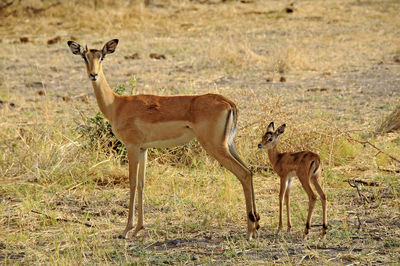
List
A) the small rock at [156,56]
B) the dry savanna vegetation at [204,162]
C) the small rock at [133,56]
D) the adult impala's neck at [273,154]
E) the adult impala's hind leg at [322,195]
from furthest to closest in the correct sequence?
the small rock at [133,56] → the small rock at [156,56] → the adult impala's neck at [273,154] → the dry savanna vegetation at [204,162] → the adult impala's hind leg at [322,195]

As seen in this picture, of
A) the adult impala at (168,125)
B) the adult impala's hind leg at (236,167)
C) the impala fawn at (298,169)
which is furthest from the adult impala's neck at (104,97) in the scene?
the impala fawn at (298,169)

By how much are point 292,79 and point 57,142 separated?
19.2 feet

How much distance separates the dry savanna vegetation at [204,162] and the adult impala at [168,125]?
0.40m

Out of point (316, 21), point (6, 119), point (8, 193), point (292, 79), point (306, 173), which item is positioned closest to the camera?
point (306, 173)

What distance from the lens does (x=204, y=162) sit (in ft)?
25.2

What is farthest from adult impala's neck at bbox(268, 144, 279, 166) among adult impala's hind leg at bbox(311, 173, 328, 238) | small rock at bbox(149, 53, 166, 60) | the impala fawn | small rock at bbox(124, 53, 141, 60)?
small rock at bbox(124, 53, 141, 60)

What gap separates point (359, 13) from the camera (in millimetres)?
19547

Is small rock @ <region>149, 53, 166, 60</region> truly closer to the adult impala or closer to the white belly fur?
the adult impala

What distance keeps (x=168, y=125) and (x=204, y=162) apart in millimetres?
2122

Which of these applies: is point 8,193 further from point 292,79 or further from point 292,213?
point 292,79

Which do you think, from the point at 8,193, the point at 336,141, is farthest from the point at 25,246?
the point at 336,141

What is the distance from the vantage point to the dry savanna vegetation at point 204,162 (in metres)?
5.27

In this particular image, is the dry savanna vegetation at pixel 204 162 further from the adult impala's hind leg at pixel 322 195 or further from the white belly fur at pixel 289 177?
the white belly fur at pixel 289 177

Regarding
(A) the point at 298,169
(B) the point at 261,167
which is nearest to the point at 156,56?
(B) the point at 261,167
